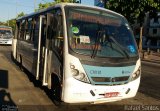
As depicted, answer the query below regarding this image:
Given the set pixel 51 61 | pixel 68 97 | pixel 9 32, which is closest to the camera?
pixel 68 97

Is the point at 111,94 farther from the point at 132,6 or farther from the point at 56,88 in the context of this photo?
the point at 132,6

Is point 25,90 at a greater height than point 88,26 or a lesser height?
lesser

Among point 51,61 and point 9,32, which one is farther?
point 9,32

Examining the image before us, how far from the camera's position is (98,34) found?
23.8 ft

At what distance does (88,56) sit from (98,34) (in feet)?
2.52

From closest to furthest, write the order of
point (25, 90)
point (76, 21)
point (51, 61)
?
point (76, 21) < point (51, 61) < point (25, 90)

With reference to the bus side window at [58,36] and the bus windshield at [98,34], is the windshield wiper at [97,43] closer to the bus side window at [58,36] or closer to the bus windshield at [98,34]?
the bus windshield at [98,34]

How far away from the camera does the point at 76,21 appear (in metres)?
7.23

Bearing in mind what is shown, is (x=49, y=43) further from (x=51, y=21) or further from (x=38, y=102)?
(x=38, y=102)

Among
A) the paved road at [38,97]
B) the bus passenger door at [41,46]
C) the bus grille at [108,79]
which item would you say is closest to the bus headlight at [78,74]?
the bus grille at [108,79]

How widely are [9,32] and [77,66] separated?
91.1ft

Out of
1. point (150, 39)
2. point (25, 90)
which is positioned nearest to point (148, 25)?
point (150, 39)

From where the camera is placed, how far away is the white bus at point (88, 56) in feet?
21.7

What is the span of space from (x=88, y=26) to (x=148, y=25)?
6130 cm
